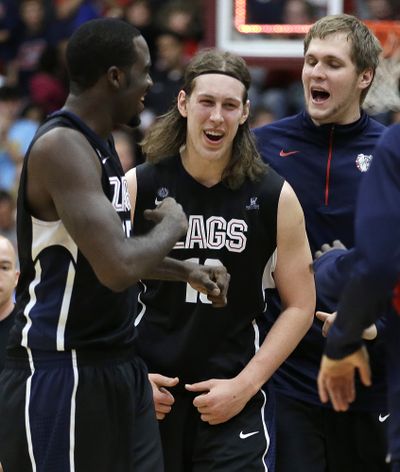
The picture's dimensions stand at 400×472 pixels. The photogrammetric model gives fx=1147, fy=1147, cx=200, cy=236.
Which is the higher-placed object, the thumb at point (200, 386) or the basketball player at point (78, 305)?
the basketball player at point (78, 305)

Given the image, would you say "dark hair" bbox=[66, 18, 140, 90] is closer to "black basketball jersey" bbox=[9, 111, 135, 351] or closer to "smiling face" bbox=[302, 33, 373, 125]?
"black basketball jersey" bbox=[9, 111, 135, 351]

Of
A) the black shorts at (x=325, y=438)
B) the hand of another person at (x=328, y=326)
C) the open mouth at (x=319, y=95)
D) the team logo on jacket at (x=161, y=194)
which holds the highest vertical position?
the open mouth at (x=319, y=95)

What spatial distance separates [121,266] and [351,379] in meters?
0.91

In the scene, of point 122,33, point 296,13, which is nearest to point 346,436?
point 122,33

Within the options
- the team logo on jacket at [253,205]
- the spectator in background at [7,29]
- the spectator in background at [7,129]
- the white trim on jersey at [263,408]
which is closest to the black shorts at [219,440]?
the white trim on jersey at [263,408]

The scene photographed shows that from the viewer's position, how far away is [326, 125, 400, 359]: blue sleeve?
373 cm

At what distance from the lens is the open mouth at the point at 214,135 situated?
5.32 meters

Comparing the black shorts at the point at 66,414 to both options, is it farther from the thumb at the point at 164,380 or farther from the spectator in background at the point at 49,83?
the spectator in background at the point at 49,83

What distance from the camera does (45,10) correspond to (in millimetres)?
15070

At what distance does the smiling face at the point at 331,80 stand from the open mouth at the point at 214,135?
605 mm

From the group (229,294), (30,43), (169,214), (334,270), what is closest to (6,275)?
(229,294)

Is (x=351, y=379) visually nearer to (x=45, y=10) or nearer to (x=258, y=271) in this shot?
(x=258, y=271)

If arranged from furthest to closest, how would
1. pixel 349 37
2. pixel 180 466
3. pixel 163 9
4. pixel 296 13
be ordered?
pixel 163 9 → pixel 296 13 → pixel 349 37 → pixel 180 466

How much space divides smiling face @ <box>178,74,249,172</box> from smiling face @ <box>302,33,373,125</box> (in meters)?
0.47
